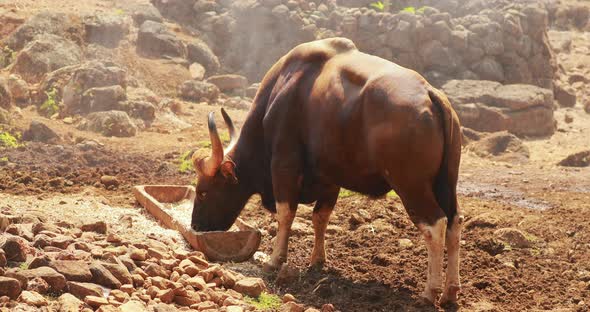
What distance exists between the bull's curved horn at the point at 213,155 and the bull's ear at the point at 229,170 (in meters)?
0.06

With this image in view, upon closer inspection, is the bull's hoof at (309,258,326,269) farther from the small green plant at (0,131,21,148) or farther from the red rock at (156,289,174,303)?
the small green plant at (0,131,21,148)

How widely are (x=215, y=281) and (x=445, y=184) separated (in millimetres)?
2056

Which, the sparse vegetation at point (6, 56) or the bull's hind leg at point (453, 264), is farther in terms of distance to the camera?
the sparse vegetation at point (6, 56)

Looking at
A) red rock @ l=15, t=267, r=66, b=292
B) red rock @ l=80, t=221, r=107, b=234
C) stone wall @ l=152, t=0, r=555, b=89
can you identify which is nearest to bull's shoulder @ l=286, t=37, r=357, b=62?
red rock @ l=80, t=221, r=107, b=234

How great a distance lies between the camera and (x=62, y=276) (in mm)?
6301

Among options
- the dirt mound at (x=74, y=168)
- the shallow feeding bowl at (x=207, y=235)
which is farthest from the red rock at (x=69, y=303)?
the dirt mound at (x=74, y=168)

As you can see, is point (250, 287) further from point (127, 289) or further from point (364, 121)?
point (364, 121)

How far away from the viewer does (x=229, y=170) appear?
8.84 metres

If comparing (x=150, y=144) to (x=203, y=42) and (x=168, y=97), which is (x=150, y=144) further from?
(x=203, y=42)

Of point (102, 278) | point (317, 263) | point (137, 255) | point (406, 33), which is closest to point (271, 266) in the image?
point (317, 263)

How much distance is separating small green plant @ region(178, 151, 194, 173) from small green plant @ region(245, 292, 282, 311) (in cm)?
575

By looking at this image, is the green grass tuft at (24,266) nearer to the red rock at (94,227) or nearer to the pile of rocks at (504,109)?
the red rock at (94,227)

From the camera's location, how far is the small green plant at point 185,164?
1327 centimetres

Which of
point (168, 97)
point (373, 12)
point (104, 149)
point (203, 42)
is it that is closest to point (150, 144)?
point (104, 149)
